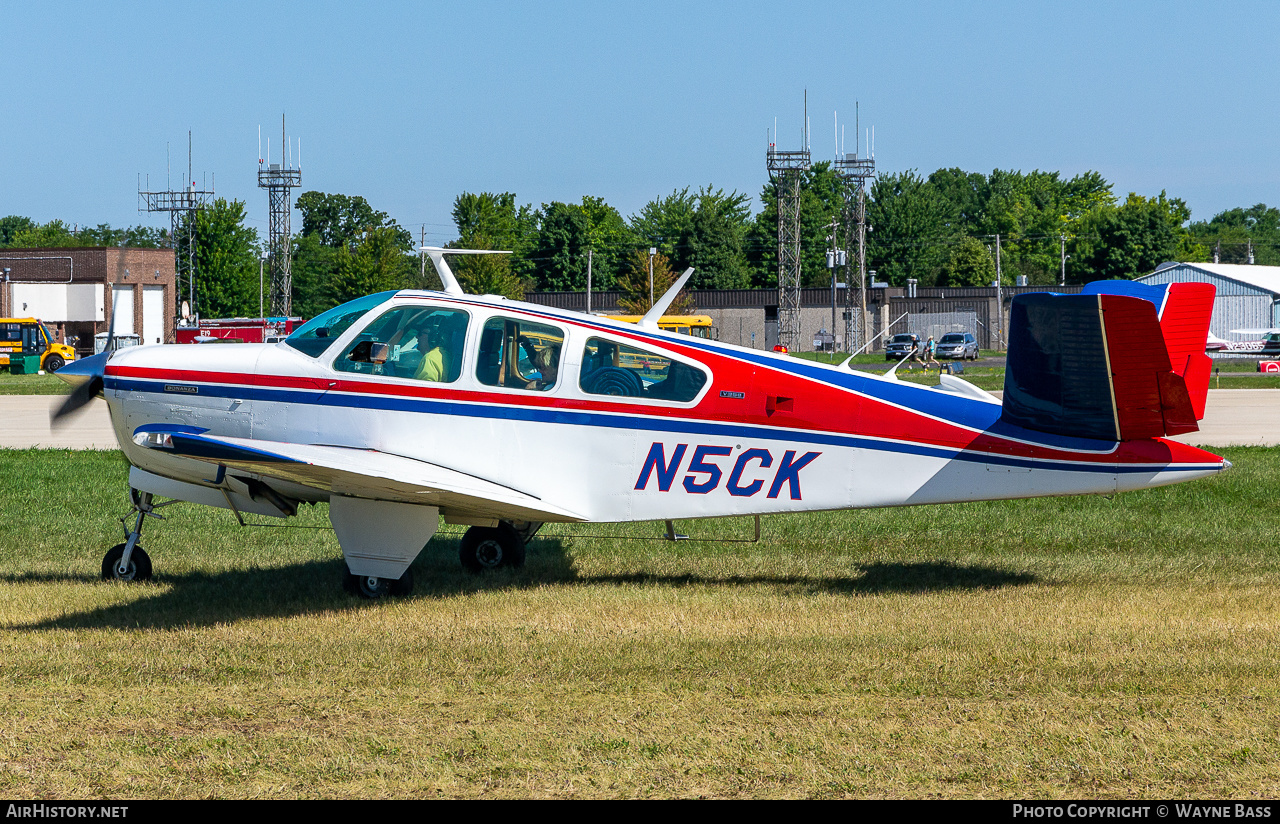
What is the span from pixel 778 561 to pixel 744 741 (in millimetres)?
4873

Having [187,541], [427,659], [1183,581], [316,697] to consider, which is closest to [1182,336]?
[1183,581]

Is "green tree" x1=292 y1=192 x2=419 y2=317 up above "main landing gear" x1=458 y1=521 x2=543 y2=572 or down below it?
above

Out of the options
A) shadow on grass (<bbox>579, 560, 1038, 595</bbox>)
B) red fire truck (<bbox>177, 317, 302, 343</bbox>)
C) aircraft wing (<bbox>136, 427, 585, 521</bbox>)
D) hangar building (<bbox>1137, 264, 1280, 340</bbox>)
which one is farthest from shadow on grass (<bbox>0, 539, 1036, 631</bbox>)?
hangar building (<bbox>1137, 264, 1280, 340</bbox>)

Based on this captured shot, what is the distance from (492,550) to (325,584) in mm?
1458

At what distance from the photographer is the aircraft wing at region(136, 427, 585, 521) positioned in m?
7.21

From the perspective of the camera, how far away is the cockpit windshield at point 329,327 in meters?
8.52

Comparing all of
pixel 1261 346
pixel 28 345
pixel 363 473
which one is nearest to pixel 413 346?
pixel 363 473

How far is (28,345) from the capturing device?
2117 inches

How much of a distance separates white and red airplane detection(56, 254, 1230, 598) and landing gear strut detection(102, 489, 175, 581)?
2.75 ft

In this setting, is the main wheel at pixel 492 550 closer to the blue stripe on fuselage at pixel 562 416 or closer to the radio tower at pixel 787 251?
the blue stripe on fuselage at pixel 562 416

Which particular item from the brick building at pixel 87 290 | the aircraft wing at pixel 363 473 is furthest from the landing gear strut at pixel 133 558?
the brick building at pixel 87 290

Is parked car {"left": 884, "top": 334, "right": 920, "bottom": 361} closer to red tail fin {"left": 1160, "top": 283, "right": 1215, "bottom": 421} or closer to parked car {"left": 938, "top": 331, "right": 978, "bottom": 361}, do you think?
parked car {"left": 938, "top": 331, "right": 978, "bottom": 361}

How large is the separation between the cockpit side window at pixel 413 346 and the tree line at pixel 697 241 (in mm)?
58299
